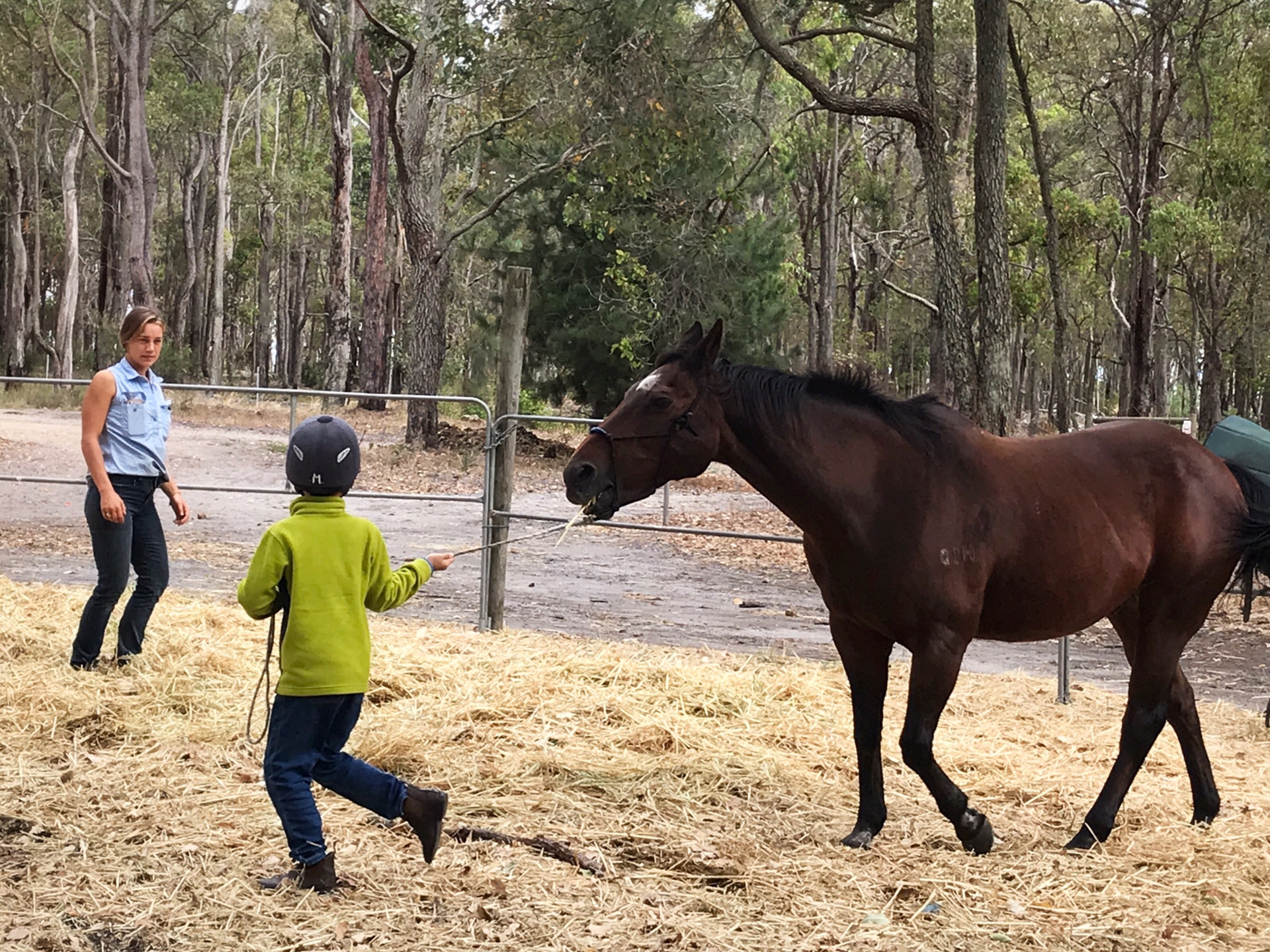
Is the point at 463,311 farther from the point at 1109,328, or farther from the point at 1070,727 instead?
the point at 1070,727

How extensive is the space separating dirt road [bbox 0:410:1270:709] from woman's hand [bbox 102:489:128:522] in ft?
8.16

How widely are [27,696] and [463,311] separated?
48.8 metres

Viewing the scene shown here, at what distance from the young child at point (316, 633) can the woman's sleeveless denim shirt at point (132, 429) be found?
2.65 metres

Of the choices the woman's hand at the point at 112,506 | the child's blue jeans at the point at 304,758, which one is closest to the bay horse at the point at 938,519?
the child's blue jeans at the point at 304,758

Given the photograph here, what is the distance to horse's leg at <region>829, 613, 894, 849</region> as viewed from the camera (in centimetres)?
448

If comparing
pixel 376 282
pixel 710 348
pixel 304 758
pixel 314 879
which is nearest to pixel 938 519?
pixel 710 348

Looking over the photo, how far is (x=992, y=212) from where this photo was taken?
34.6 ft

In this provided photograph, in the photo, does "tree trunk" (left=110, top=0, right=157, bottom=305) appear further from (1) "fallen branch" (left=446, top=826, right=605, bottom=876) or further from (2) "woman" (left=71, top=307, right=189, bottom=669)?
(1) "fallen branch" (left=446, top=826, right=605, bottom=876)

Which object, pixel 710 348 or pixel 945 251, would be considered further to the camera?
pixel 945 251

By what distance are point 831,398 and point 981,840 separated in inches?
65.6

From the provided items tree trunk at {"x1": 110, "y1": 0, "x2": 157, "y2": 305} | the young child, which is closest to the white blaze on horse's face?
the young child

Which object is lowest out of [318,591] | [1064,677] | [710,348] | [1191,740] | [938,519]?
[1064,677]

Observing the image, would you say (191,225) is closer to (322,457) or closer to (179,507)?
(179,507)

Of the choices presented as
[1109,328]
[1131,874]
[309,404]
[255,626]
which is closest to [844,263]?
[1109,328]
